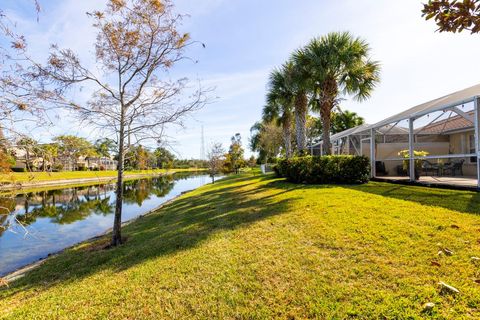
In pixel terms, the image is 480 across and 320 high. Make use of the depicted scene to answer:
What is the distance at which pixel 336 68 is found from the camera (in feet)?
41.8

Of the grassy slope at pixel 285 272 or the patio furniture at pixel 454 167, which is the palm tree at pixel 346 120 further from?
the grassy slope at pixel 285 272

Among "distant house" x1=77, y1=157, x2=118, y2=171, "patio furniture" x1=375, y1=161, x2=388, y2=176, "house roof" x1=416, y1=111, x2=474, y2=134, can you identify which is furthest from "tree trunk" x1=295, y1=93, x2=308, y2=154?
"distant house" x1=77, y1=157, x2=118, y2=171

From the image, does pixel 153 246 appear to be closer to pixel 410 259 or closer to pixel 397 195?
pixel 410 259

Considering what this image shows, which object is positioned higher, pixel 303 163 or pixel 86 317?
pixel 303 163

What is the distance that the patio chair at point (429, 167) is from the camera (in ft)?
42.7

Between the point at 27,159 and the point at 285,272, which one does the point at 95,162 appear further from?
the point at 285,272

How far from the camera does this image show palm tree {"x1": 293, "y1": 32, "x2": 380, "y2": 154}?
12609mm

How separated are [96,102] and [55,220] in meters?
11.5

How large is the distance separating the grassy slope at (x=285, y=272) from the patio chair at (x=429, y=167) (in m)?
7.04

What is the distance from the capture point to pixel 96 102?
278 inches

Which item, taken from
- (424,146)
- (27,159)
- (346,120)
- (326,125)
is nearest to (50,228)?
(27,159)

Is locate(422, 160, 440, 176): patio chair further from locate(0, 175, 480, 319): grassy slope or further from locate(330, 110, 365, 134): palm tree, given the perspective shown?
locate(330, 110, 365, 134): palm tree

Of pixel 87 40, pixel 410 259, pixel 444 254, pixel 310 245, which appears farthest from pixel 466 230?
pixel 87 40

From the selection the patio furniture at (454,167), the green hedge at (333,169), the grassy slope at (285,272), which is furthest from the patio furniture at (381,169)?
the grassy slope at (285,272)
